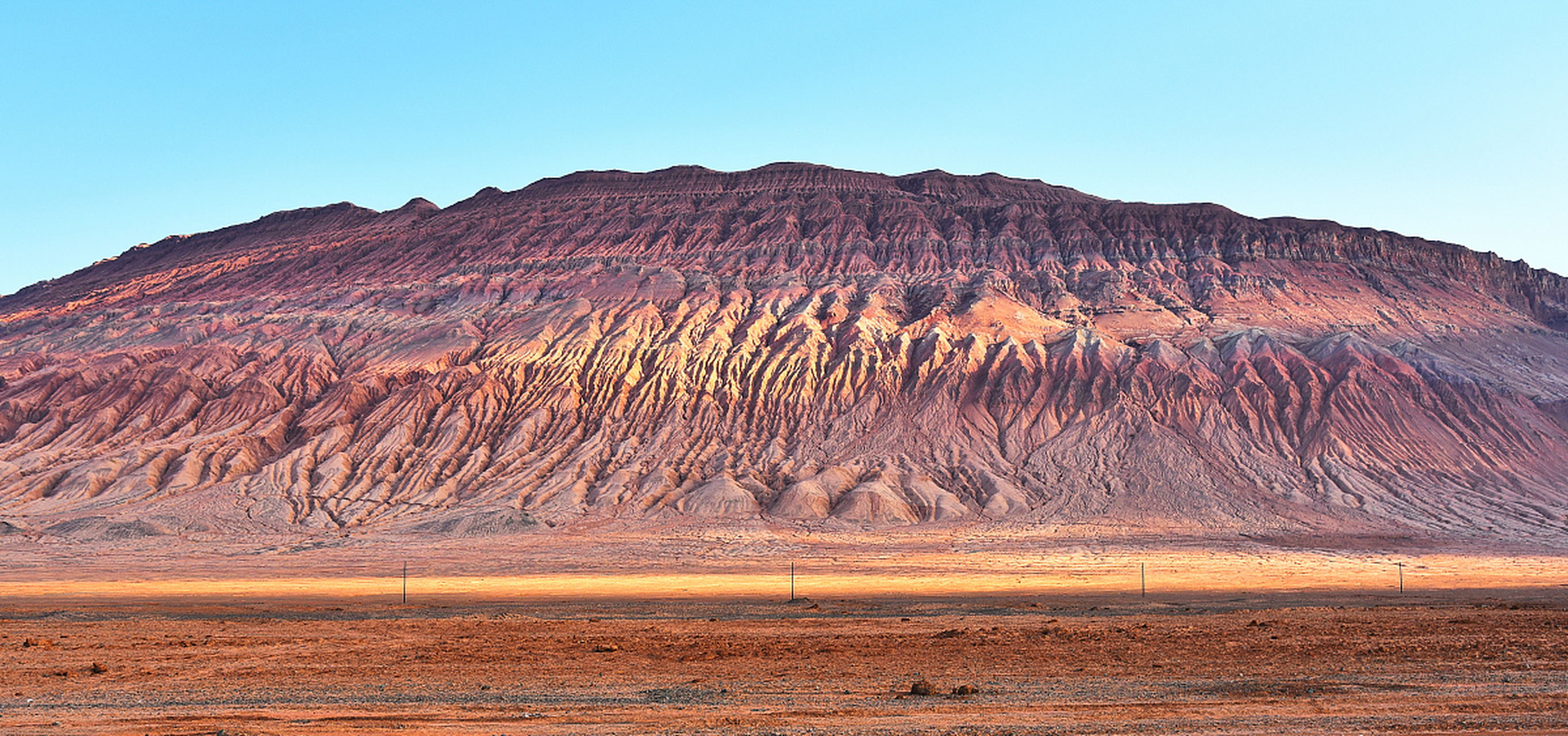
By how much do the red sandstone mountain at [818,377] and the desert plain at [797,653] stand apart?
85.2 ft

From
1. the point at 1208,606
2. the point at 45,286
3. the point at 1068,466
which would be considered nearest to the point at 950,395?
the point at 1068,466

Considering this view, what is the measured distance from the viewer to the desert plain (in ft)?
55.7

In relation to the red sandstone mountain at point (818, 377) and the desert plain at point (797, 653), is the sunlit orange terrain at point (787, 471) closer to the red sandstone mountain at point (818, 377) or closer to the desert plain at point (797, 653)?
the desert plain at point (797, 653)

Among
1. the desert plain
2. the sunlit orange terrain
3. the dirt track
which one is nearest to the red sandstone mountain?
the sunlit orange terrain

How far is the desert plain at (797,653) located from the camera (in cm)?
1698

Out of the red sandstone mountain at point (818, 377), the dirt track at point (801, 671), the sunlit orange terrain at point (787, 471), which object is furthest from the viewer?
the red sandstone mountain at point (818, 377)

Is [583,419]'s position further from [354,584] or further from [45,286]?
[45,286]

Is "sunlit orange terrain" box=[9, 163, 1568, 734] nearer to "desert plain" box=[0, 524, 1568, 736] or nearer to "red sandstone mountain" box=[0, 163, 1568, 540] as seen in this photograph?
"desert plain" box=[0, 524, 1568, 736]

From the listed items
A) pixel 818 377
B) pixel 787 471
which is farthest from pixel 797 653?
pixel 818 377

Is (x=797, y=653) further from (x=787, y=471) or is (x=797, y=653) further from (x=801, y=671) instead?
(x=787, y=471)

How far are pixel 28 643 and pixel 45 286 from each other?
16206 cm

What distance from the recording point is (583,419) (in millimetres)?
100250

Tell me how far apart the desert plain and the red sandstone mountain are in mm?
25976

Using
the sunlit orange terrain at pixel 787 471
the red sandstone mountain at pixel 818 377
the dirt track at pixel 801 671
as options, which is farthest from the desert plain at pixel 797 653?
the red sandstone mountain at pixel 818 377
